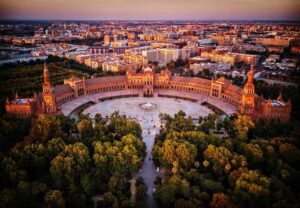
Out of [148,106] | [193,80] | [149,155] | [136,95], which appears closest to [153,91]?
[136,95]

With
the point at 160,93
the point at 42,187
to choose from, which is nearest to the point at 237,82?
the point at 160,93

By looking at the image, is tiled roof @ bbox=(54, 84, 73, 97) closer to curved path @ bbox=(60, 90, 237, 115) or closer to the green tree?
A: curved path @ bbox=(60, 90, 237, 115)

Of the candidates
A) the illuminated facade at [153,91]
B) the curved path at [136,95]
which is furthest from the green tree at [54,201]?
the curved path at [136,95]

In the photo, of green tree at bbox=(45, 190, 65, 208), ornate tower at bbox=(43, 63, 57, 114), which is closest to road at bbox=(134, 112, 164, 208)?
green tree at bbox=(45, 190, 65, 208)

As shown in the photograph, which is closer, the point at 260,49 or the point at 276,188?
the point at 276,188

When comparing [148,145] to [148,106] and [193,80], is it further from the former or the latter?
[193,80]

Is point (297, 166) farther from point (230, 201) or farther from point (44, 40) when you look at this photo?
point (44, 40)
